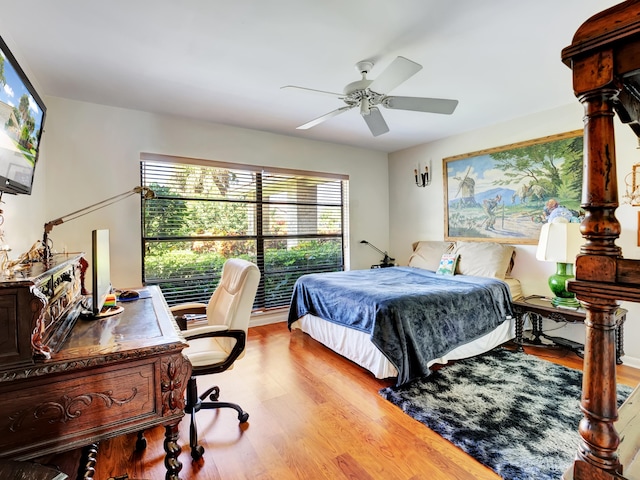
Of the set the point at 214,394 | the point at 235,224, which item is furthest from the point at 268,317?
the point at 214,394

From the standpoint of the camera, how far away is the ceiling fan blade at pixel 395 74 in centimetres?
189

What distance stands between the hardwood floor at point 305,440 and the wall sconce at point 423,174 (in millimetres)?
3016

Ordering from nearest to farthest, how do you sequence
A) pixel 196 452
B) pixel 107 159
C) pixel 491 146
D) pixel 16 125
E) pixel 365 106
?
pixel 16 125 < pixel 196 452 < pixel 365 106 < pixel 107 159 < pixel 491 146

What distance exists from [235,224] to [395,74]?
2649 millimetres

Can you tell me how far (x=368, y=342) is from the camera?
2.64 metres

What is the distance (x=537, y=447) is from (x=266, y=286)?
3.18 metres

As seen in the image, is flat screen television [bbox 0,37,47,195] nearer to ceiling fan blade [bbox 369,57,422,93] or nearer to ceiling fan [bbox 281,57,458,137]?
ceiling fan [bbox 281,57,458,137]

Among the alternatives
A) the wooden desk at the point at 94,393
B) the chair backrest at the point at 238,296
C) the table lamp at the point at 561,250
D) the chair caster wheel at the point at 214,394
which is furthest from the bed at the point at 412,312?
the wooden desk at the point at 94,393

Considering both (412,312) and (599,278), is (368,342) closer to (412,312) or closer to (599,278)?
(412,312)

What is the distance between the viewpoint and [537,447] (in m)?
1.77

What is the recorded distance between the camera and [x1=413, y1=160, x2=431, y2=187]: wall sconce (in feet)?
15.4

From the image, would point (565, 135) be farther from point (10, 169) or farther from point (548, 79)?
point (10, 169)

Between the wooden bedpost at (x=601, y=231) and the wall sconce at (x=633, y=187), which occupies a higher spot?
the wall sconce at (x=633, y=187)

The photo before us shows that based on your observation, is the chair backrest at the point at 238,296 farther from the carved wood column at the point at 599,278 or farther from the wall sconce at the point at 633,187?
the wall sconce at the point at 633,187
